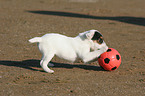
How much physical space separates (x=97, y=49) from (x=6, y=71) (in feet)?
8.40

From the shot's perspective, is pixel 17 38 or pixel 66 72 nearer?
pixel 66 72

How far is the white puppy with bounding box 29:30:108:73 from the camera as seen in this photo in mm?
7879

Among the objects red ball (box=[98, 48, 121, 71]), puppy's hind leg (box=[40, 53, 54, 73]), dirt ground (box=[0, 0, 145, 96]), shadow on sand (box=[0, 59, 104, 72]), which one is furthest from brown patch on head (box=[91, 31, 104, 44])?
puppy's hind leg (box=[40, 53, 54, 73])

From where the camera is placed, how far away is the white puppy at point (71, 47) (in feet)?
25.8

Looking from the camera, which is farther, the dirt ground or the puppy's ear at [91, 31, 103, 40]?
the puppy's ear at [91, 31, 103, 40]

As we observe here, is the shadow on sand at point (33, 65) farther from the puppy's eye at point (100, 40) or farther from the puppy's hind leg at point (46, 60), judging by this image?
the puppy's eye at point (100, 40)

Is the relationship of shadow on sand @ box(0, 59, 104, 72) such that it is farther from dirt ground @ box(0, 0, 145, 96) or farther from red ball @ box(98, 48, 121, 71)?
red ball @ box(98, 48, 121, 71)

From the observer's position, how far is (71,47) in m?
8.04

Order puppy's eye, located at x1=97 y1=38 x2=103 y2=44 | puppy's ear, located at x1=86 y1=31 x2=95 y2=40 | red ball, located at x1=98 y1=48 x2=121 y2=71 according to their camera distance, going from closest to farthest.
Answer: puppy's ear, located at x1=86 y1=31 x2=95 y2=40, puppy's eye, located at x1=97 y1=38 x2=103 y2=44, red ball, located at x1=98 y1=48 x2=121 y2=71

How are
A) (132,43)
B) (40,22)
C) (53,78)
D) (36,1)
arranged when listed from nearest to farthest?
(53,78)
(132,43)
(40,22)
(36,1)

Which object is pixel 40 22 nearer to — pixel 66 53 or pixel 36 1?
pixel 66 53

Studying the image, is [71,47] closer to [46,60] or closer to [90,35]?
[90,35]

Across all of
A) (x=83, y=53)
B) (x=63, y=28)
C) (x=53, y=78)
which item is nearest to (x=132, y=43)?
(x=63, y=28)

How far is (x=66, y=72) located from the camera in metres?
8.26
